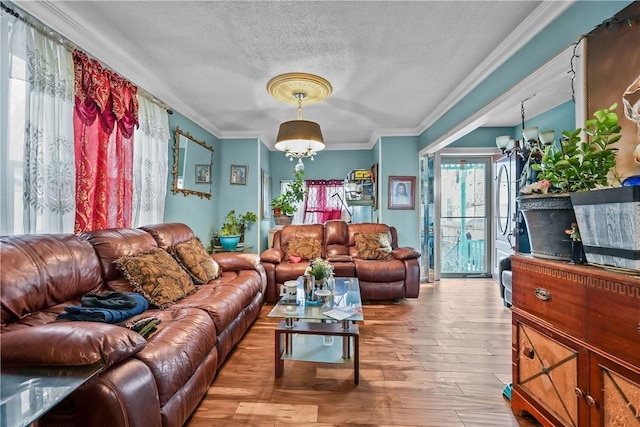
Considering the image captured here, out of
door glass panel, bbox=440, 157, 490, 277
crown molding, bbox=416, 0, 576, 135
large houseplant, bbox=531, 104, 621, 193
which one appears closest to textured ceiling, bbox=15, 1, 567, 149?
crown molding, bbox=416, 0, 576, 135

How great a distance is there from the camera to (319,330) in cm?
200

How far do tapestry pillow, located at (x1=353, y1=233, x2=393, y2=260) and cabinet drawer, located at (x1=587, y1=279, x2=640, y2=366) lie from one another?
2748mm

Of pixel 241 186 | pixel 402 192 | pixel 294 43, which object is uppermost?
pixel 294 43

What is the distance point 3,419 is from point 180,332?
0.82m

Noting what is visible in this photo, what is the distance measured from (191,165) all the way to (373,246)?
112 inches

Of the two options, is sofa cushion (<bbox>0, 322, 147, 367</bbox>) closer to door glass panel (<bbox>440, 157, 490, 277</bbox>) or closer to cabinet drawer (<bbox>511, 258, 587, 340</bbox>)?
cabinet drawer (<bbox>511, 258, 587, 340</bbox>)

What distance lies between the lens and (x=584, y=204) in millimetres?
1116

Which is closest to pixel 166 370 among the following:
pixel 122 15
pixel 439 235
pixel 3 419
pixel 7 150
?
pixel 3 419

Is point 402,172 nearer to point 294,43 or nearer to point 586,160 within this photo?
point 294,43

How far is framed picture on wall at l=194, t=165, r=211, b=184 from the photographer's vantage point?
4.01 m

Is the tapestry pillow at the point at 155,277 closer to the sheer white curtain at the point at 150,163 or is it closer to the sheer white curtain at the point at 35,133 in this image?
the sheer white curtain at the point at 35,133

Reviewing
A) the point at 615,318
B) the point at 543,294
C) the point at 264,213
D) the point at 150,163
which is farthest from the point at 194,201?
the point at 615,318

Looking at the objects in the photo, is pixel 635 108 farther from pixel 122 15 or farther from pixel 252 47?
pixel 122 15

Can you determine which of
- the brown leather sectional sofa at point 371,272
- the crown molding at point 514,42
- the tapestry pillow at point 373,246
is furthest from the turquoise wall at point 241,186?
the crown molding at point 514,42
